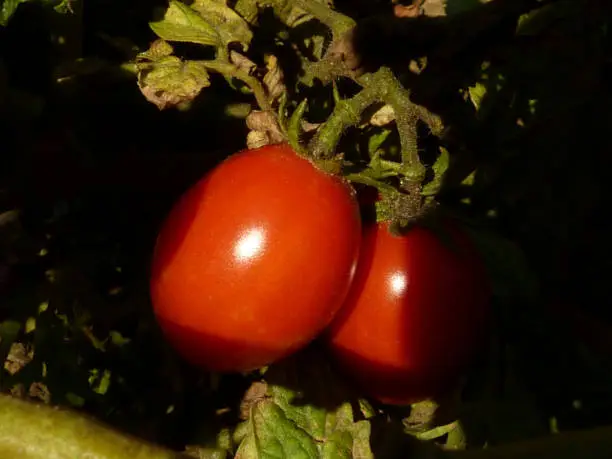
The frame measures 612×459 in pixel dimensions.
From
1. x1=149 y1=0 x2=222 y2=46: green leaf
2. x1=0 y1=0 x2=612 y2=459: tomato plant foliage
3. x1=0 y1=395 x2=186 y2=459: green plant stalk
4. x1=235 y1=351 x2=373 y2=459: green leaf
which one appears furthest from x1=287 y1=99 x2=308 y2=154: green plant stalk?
x1=0 y1=395 x2=186 y2=459: green plant stalk

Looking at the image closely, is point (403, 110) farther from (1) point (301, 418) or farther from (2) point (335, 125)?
(1) point (301, 418)

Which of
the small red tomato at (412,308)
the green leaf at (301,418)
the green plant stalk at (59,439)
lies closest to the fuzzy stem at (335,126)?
the small red tomato at (412,308)

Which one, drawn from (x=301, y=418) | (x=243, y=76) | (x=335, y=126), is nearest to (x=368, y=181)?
(x=335, y=126)

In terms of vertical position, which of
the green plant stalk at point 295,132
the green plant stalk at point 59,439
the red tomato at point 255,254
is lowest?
the red tomato at point 255,254

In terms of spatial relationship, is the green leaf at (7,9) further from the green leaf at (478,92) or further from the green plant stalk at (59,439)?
the green leaf at (478,92)

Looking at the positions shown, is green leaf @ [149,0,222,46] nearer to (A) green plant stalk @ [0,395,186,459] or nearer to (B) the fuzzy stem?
(B) the fuzzy stem

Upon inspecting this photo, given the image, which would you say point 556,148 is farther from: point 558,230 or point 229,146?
point 229,146
